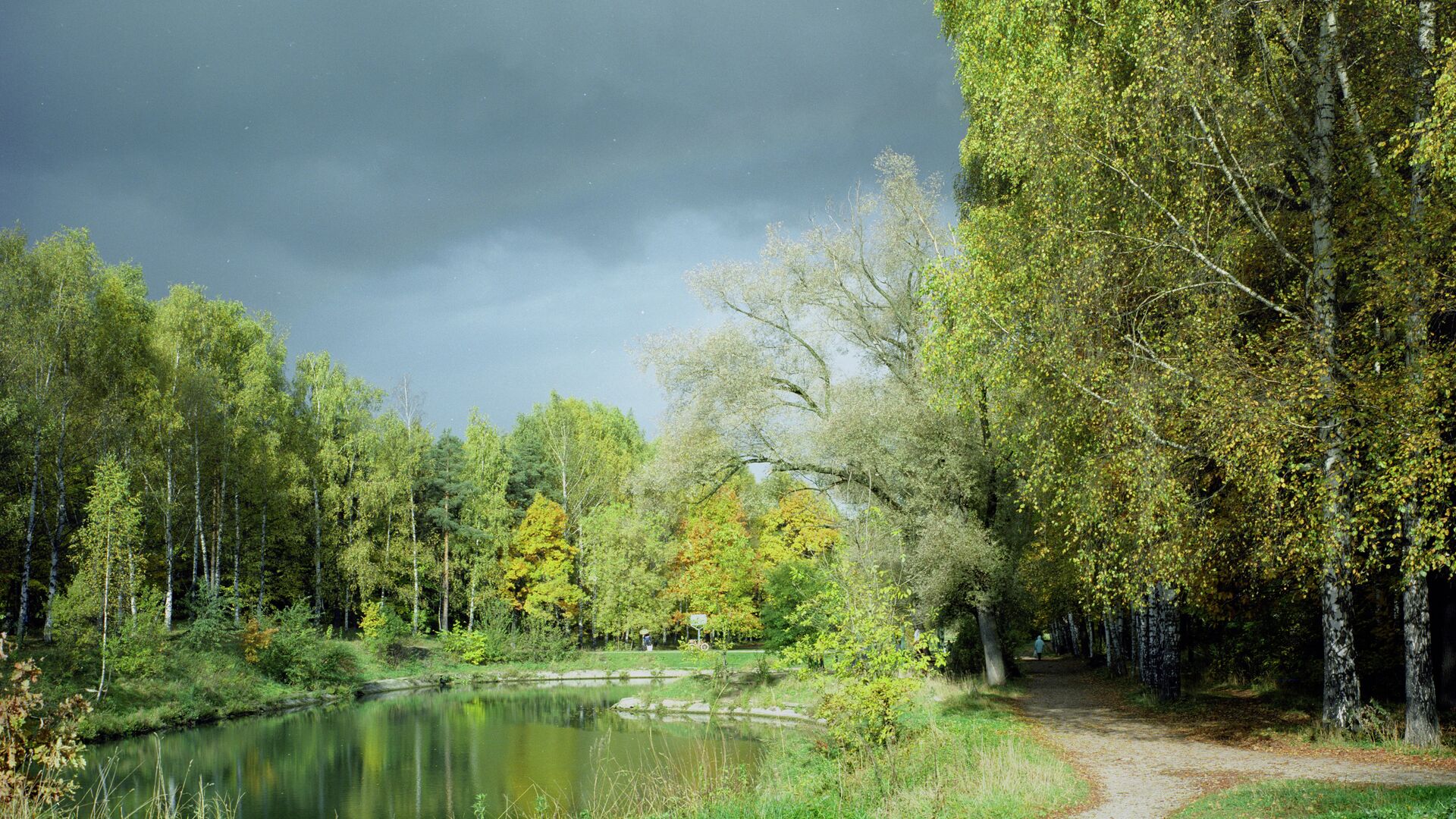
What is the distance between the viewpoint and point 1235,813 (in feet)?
20.4

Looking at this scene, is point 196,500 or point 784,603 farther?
point 196,500

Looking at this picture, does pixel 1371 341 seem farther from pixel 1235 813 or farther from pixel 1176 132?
pixel 1235 813

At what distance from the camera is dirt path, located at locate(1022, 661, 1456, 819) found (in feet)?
23.1

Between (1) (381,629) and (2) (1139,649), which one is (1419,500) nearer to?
(2) (1139,649)

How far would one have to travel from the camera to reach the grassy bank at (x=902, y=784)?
720 centimetres

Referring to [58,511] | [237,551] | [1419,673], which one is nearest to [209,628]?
[58,511]

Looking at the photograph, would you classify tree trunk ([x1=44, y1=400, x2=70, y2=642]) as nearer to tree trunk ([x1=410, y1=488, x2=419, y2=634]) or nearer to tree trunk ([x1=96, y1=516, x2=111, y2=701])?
tree trunk ([x1=96, y1=516, x2=111, y2=701])

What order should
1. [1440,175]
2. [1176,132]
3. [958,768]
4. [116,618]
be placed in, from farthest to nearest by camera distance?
[116,618] → [1176,132] → [958,768] → [1440,175]

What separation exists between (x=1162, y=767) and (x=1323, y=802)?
2741 mm

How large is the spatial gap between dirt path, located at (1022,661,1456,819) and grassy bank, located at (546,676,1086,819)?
0.40 m

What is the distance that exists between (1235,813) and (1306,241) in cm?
685

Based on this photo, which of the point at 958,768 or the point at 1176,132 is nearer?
the point at 958,768

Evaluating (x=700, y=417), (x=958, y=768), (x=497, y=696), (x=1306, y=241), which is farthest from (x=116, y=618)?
(x=1306, y=241)

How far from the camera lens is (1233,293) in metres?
9.35
